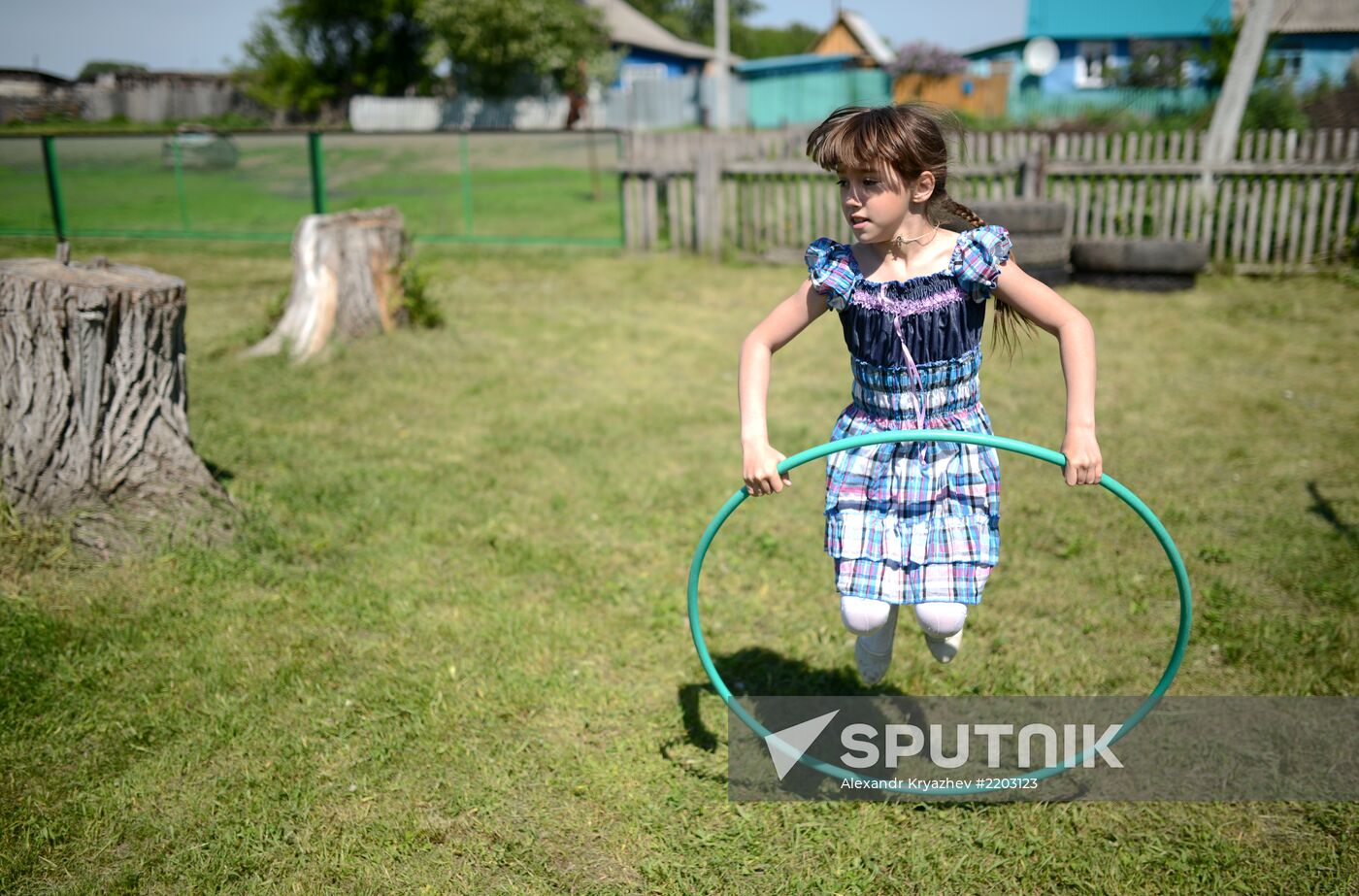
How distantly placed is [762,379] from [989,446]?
0.64m

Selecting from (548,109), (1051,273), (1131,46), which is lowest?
(1051,273)

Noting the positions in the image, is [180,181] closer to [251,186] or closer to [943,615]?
[251,186]

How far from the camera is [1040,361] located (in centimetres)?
834

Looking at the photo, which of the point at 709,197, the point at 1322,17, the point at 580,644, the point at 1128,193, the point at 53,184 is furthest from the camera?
the point at 1322,17

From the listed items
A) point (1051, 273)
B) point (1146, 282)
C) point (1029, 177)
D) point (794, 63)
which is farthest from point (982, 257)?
point (794, 63)

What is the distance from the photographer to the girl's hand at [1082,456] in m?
2.61

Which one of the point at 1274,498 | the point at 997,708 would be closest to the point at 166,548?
the point at 997,708

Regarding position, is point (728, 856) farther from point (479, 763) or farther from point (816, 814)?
point (479, 763)

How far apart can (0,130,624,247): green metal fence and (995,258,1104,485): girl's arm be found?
39.8 ft

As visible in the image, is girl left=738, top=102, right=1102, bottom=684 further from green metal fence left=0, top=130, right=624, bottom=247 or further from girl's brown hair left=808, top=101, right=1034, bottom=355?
green metal fence left=0, top=130, right=624, bottom=247

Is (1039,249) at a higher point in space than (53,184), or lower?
lower

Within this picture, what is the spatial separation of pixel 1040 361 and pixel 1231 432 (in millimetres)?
1966

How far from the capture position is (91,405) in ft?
14.6

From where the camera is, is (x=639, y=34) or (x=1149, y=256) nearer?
(x=1149, y=256)
